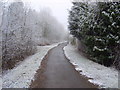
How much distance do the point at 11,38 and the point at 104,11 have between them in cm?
932

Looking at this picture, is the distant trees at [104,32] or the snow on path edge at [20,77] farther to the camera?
the distant trees at [104,32]

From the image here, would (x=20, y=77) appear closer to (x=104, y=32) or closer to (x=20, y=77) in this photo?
(x=20, y=77)

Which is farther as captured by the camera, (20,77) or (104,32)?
(104,32)

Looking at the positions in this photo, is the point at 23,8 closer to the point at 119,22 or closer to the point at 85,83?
the point at 119,22

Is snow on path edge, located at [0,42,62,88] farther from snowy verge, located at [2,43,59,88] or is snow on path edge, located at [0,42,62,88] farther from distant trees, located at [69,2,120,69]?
distant trees, located at [69,2,120,69]

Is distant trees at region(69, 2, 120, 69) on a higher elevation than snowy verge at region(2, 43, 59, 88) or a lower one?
higher

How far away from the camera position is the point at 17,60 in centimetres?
1973

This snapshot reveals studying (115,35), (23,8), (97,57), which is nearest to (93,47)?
(97,57)

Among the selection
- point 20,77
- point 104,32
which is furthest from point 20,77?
point 104,32

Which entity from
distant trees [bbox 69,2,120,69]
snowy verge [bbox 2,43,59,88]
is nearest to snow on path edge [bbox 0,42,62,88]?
snowy verge [bbox 2,43,59,88]

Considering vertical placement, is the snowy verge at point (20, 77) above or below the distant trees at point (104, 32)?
below

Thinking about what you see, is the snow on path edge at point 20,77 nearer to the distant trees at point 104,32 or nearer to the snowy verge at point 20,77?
the snowy verge at point 20,77

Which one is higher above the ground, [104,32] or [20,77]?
[104,32]

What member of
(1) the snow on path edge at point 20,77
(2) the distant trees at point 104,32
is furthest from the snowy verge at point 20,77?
(2) the distant trees at point 104,32
